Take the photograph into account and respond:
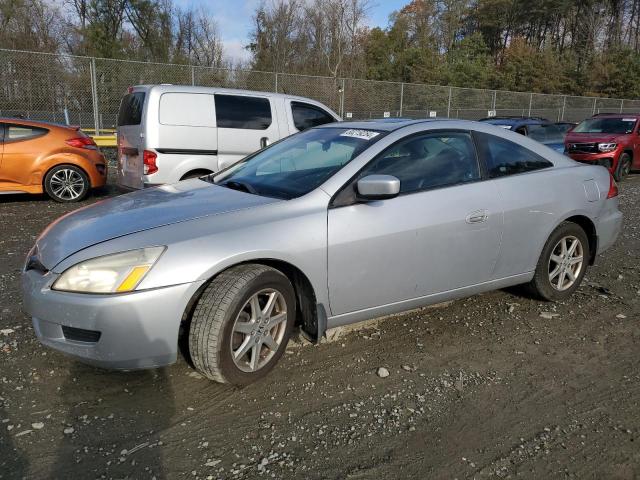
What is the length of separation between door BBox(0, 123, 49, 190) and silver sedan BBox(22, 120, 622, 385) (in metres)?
5.59

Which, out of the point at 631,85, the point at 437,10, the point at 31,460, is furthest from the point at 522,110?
the point at 437,10

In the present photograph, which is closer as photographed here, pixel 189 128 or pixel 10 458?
pixel 10 458

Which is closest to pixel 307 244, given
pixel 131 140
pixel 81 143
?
pixel 131 140

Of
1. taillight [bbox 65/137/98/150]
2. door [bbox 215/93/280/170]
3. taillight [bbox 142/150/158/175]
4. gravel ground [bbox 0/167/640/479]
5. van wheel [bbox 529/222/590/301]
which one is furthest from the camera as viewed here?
taillight [bbox 65/137/98/150]

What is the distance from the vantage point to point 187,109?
290 inches

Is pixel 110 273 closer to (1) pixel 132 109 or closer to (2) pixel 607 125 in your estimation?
(1) pixel 132 109

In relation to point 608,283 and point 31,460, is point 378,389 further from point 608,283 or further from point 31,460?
point 608,283

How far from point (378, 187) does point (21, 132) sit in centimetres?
739

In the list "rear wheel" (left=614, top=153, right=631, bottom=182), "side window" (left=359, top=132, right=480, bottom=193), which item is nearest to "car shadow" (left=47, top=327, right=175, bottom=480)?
"side window" (left=359, top=132, right=480, bottom=193)

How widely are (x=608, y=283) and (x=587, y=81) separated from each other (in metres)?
47.7

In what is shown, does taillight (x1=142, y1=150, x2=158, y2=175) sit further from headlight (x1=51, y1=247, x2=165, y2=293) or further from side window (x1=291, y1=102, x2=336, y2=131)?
headlight (x1=51, y1=247, x2=165, y2=293)

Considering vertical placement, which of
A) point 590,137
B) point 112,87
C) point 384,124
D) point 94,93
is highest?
point 112,87

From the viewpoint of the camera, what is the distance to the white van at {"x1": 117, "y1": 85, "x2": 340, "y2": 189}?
23.0ft

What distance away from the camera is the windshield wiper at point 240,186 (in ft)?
11.7
